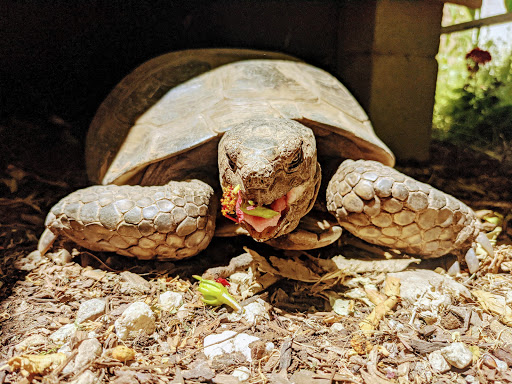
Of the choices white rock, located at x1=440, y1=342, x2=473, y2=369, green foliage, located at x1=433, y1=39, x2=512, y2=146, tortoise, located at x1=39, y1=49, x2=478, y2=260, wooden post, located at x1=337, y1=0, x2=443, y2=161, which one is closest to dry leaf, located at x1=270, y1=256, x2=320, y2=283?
tortoise, located at x1=39, y1=49, x2=478, y2=260

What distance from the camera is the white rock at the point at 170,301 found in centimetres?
218

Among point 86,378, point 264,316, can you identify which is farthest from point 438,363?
point 86,378

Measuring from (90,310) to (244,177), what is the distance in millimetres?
1123

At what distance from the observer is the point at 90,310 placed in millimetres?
2039

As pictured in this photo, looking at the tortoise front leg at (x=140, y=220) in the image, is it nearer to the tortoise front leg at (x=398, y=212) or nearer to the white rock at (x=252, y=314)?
the white rock at (x=252, y=314)

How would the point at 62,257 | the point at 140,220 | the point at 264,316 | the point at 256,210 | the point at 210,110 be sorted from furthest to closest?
the point at 210,110
the point at 62,257
the point at 140,220
the point at 264,316
the point at 256,210

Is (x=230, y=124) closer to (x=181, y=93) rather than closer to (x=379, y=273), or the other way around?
(x=181, y=93)

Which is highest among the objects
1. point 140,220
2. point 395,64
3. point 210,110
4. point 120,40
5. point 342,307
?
point 120,40

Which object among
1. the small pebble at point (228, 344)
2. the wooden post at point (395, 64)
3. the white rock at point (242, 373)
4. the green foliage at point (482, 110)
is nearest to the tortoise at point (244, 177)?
the small pebble at point (228, 344)

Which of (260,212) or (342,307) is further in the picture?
(342,307)

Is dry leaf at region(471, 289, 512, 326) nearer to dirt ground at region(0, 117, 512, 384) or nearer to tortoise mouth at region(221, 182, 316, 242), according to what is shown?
dirt ground at region(0, 117, 512, 384)

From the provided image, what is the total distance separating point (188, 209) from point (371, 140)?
1.50 metres

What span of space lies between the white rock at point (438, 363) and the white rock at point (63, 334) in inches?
68.6

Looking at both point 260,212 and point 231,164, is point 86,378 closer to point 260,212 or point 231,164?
point 260,212
